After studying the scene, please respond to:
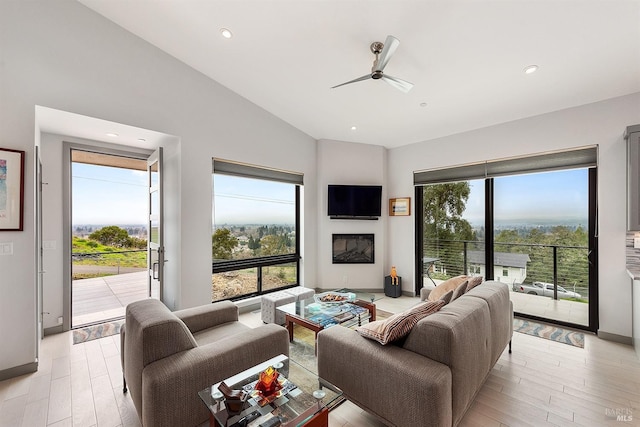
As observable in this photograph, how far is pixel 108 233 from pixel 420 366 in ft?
19.9

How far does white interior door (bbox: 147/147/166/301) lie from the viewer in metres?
3.54

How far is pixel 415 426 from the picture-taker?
1.51 m

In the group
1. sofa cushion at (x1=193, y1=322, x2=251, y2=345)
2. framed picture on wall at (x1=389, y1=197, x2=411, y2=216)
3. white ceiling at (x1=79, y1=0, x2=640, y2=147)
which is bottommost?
sofa cushion at (x1=193, y1=322, x2=251, y2=345)

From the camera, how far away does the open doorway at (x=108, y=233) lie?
441 centimetres

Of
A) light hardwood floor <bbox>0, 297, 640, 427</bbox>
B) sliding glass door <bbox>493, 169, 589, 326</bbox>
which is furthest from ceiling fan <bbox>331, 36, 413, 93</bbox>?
light hardwood floor <bbox>0, 297, 640, 427</bbox>

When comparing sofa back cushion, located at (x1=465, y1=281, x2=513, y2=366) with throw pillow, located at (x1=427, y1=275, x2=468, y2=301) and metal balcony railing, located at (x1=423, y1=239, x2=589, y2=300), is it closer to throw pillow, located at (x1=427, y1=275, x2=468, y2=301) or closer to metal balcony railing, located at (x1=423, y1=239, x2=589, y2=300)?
throw pillow, located at (x1=427, y1=275, x2=468, y2=301)

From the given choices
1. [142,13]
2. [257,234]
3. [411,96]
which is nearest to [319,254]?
[257,234]

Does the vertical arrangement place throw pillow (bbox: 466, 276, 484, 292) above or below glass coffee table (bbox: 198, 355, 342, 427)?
above

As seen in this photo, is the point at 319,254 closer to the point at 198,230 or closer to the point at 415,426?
the point at 198,230

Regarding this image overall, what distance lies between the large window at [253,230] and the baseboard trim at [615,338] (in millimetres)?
4235

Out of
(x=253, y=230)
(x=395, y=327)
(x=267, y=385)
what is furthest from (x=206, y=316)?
(x=253, y=230)

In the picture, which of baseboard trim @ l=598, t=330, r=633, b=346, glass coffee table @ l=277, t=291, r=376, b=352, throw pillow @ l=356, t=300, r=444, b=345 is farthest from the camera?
baseboard trim @ l=598, t=330, r=633, b=346

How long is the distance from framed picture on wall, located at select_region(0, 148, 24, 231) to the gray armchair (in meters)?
1.65

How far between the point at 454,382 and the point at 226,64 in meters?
3.88
